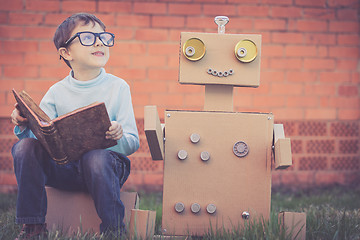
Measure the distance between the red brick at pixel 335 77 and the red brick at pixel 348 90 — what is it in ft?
0.19

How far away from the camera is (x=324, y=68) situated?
345 centimetres

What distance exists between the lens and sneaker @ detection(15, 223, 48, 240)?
5.52 feet

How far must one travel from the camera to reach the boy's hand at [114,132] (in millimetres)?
1704

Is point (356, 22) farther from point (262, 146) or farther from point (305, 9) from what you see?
point (262, 146)

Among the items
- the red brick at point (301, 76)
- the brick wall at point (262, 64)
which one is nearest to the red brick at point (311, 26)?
the brick wall at point (262, 64)

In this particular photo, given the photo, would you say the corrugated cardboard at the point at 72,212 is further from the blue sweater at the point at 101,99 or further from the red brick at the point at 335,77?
the red brick at the point at 335,77

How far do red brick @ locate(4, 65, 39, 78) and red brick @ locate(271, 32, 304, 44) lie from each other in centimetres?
192

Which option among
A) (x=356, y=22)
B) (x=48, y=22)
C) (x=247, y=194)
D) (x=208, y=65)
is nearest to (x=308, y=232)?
(x=247, y=194)

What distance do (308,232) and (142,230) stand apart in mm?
706

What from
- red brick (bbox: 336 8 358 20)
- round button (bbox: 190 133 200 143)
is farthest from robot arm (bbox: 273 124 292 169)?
red brick (bbox: 336 8 358 20)

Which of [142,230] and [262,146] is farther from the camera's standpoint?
[262,146]

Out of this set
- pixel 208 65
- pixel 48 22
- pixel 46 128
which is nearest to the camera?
pixel 46 128

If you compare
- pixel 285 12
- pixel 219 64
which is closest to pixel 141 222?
pixel 219 64

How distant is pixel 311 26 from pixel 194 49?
6.27 feet
